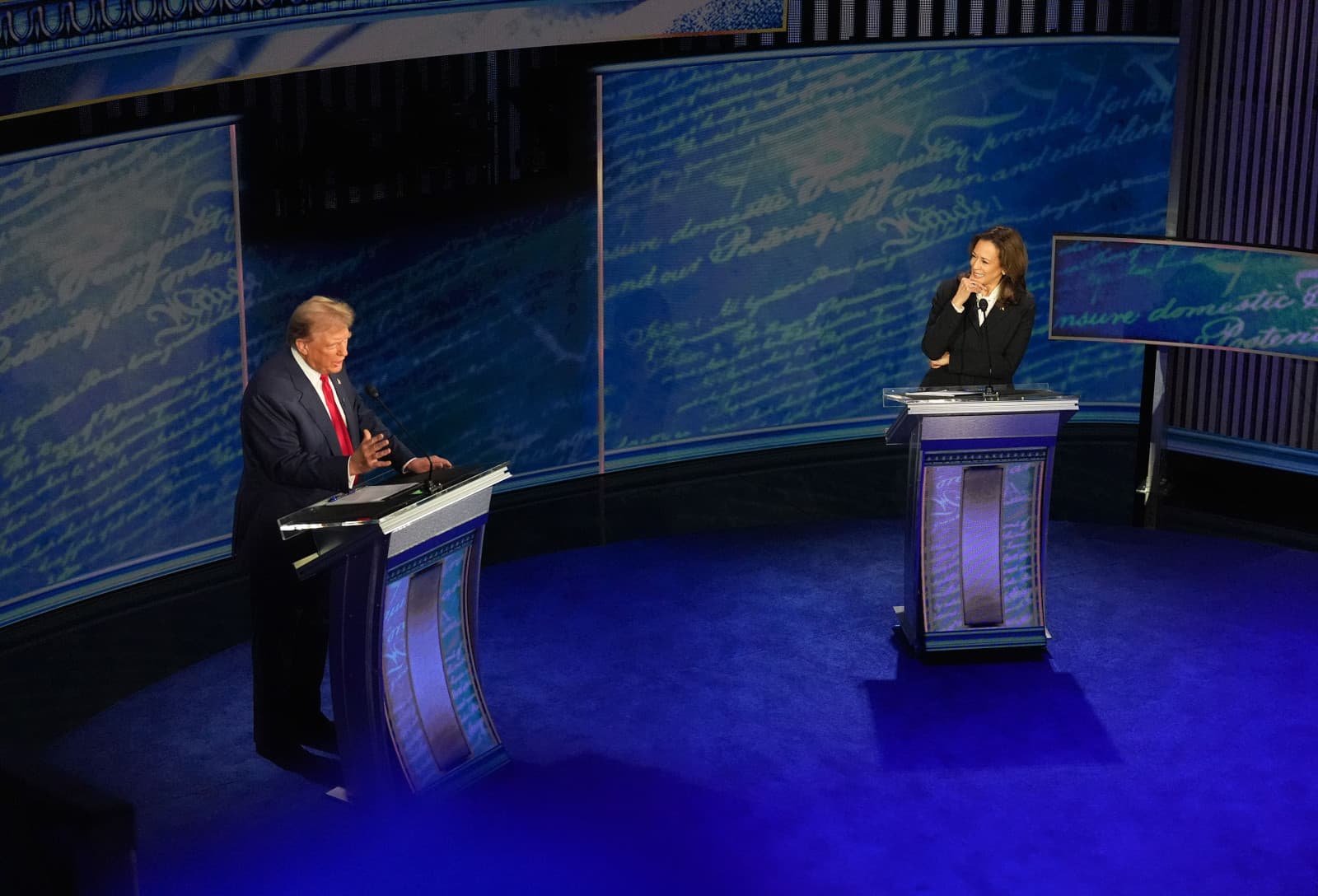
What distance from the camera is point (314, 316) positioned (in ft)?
16.4

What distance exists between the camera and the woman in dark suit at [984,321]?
6.29m

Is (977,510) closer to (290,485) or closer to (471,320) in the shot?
(290,485)

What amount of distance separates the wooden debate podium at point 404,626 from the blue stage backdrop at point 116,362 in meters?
2.11

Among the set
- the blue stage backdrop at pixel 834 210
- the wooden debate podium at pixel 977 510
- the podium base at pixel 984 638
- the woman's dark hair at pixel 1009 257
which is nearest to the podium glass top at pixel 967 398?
the wooden debate podium at pixel 977 510

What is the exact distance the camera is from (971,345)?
21.3ft

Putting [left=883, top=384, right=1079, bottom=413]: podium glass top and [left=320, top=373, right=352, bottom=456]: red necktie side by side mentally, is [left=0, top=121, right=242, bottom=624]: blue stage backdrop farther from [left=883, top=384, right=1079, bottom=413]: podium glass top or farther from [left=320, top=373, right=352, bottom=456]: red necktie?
[left=883, top=384, right=1079, bottom=413]: podium glass top

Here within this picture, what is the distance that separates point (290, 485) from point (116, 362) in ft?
7.33

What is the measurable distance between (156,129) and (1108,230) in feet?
17.3

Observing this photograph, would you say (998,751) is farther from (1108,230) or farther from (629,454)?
(1108,230)

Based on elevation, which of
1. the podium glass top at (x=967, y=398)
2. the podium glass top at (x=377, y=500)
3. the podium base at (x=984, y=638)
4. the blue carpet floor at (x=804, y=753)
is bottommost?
the blue carpet floor at (x=804, y=753)

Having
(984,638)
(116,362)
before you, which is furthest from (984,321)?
(116,362)

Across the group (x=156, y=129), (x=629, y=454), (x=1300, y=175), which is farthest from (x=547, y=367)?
(x=1300, y=175)

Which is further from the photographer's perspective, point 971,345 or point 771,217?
point 771,217

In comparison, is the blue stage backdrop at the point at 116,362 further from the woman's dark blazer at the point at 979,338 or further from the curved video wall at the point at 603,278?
the woman's dark blazer at the point at 979,338
